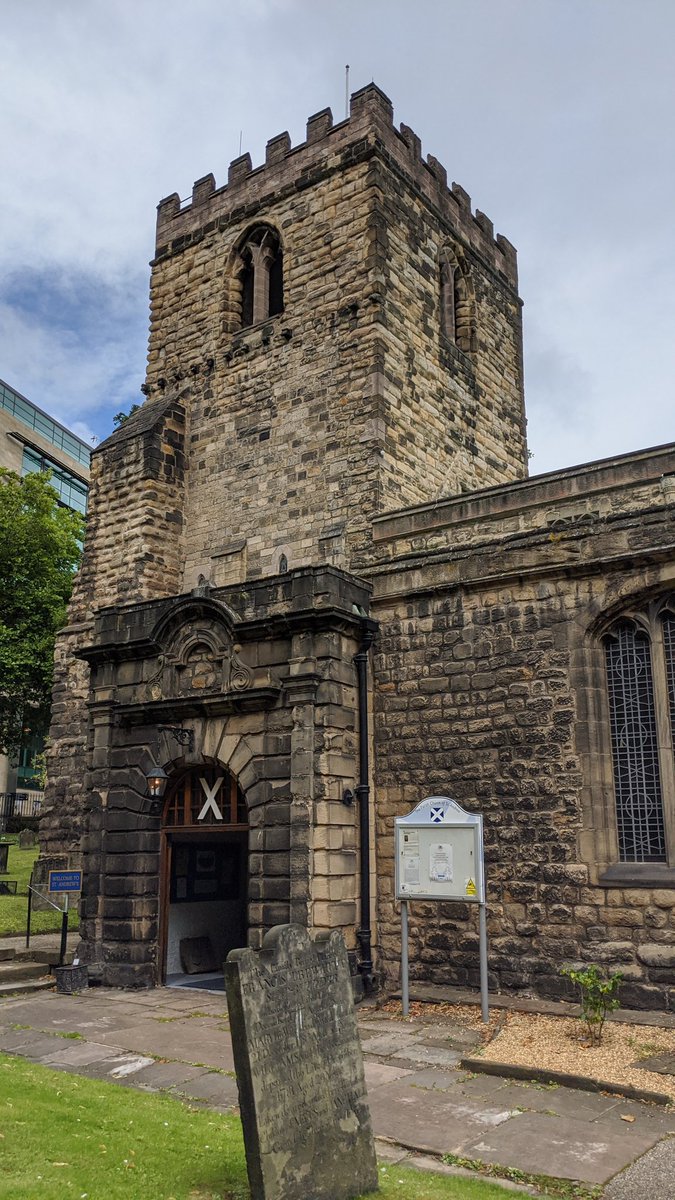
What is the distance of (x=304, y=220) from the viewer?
18578 millimetres

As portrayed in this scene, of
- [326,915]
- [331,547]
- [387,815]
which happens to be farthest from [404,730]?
[331,547]

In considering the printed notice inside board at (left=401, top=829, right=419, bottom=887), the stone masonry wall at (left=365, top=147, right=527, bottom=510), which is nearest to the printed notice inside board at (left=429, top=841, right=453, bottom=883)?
the printed notice inside board at (left=401, top=829, right=419, bottom=887)

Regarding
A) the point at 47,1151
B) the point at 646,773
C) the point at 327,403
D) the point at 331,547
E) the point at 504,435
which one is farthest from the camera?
the point at 504,435

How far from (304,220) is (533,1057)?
15.4 meters

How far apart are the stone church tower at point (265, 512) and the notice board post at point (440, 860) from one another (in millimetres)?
1023

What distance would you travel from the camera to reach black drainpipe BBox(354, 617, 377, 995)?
11.7 metres

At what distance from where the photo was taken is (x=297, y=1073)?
5.45 meters

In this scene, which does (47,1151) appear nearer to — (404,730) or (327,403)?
(404,730)

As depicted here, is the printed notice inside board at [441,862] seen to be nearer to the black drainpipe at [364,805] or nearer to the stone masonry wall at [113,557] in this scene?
the black drainpipe at [364,805]

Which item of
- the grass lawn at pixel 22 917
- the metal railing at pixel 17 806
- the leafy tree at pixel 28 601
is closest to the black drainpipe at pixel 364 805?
the grass lawn at pixel 22 917

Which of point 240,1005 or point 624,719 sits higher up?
point 624,719

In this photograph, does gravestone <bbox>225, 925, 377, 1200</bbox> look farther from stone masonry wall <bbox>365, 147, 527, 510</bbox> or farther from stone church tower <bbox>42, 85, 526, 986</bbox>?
stone masonry wall <bbox>365, 147, 527, 510</bbox>

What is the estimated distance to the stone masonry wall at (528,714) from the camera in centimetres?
1072

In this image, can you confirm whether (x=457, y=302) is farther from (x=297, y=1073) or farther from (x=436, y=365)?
(x=297, y=1073)
